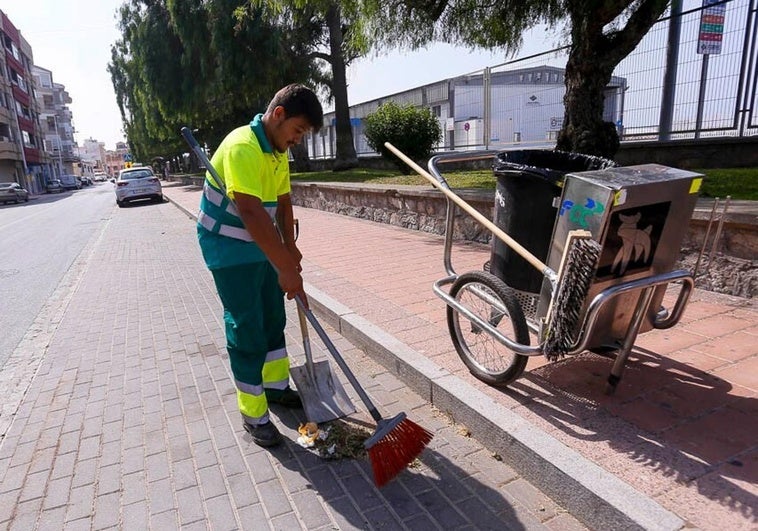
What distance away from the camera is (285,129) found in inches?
101

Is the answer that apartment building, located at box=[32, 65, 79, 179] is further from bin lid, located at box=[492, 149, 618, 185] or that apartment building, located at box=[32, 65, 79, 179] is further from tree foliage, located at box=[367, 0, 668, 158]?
bin lid, located at box=[492, 149, 618, 185]

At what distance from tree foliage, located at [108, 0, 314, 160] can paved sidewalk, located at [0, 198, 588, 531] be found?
12.5 metres

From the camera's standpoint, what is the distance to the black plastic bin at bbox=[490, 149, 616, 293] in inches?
116

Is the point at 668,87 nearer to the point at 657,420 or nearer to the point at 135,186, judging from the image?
the point at 657,420

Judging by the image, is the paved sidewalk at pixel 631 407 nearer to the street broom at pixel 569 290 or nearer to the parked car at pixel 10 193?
the street broom at pixel 569 290

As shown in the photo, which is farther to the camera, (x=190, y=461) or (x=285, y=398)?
(x=285, y=398)

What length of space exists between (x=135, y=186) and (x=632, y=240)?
2284cm

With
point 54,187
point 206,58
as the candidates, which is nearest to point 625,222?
point 206,58

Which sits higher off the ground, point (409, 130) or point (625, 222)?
point (409, 130)

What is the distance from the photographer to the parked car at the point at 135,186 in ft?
71.1

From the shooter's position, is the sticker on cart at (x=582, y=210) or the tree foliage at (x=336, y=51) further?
the tree foliage at (x=336, y=51)

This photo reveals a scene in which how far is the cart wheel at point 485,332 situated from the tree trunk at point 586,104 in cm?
495

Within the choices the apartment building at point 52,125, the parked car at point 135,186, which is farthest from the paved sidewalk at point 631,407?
the apartment building at point 52,125

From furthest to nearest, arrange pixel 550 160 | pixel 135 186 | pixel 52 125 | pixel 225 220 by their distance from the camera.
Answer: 1. pixel 52 125
2. pixel 135 186
3. pixel 550 160
4. pixel 225 220
